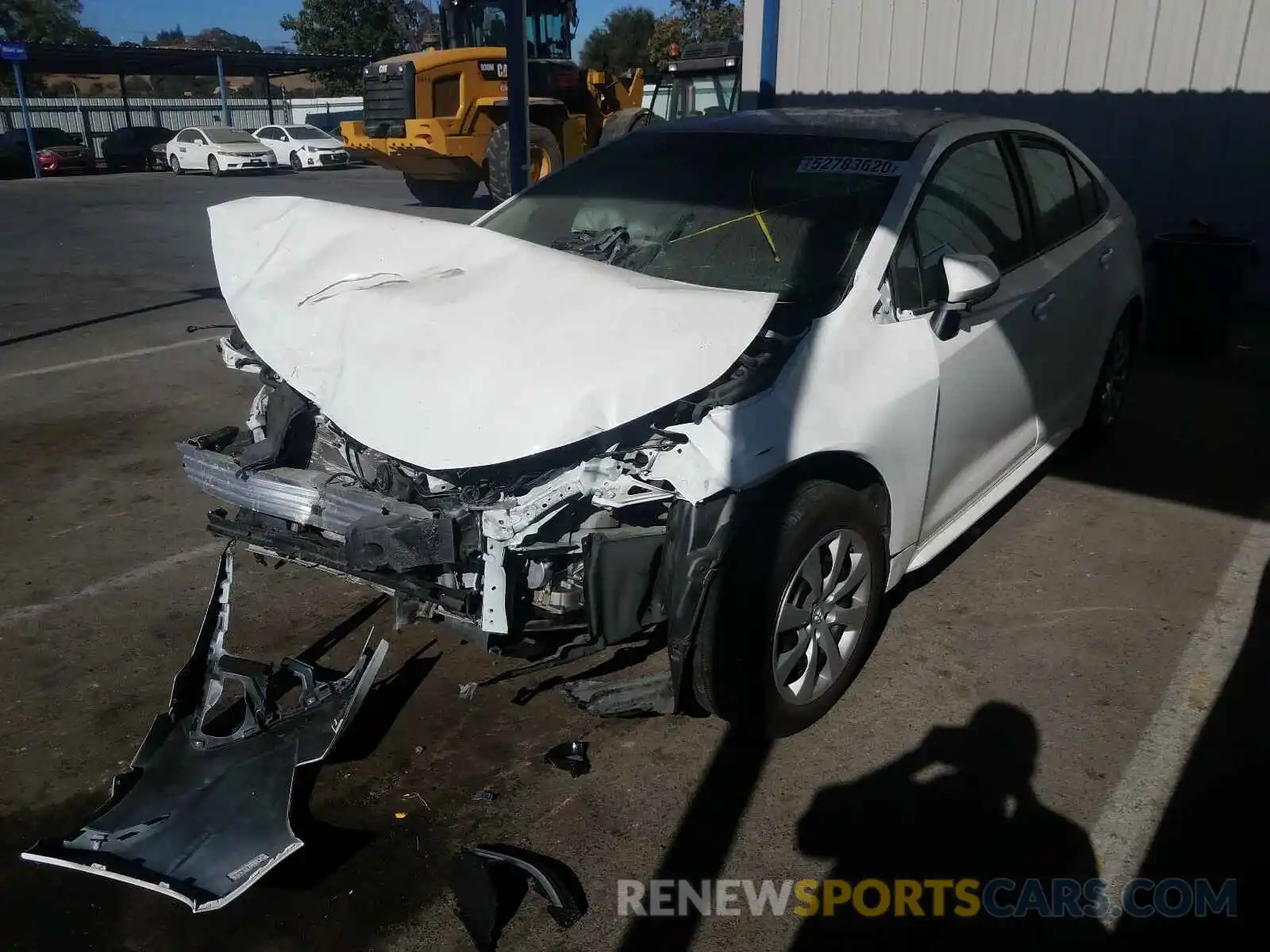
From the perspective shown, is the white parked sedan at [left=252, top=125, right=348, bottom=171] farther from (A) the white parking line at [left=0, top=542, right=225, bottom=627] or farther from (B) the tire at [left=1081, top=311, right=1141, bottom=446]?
(B) the tire at [left=1081, top=311, right=1141, bottom=446]

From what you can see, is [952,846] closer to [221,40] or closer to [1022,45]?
[1022,45]

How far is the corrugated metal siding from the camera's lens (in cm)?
864

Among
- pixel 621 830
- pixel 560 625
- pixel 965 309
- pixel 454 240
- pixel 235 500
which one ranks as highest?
pixel 454 240

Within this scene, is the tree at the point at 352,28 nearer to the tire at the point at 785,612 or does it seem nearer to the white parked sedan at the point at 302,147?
the white parked sedan at the point at 302,147

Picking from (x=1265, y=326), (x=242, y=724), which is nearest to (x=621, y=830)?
(x=242, y=724)

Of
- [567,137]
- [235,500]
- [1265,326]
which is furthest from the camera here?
[567,137]

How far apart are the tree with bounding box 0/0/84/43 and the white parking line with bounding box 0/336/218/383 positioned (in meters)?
62.3

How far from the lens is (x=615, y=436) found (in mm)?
2590

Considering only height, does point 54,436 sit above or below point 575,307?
below

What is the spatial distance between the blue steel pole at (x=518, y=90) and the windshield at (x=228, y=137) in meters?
22.3

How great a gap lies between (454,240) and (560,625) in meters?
1.41

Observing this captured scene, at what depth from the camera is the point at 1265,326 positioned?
857cm

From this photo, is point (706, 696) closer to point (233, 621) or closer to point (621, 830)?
point (621, 830)

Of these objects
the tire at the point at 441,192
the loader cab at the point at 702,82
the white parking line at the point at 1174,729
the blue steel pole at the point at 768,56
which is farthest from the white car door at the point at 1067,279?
the tire at the point at 441,192
